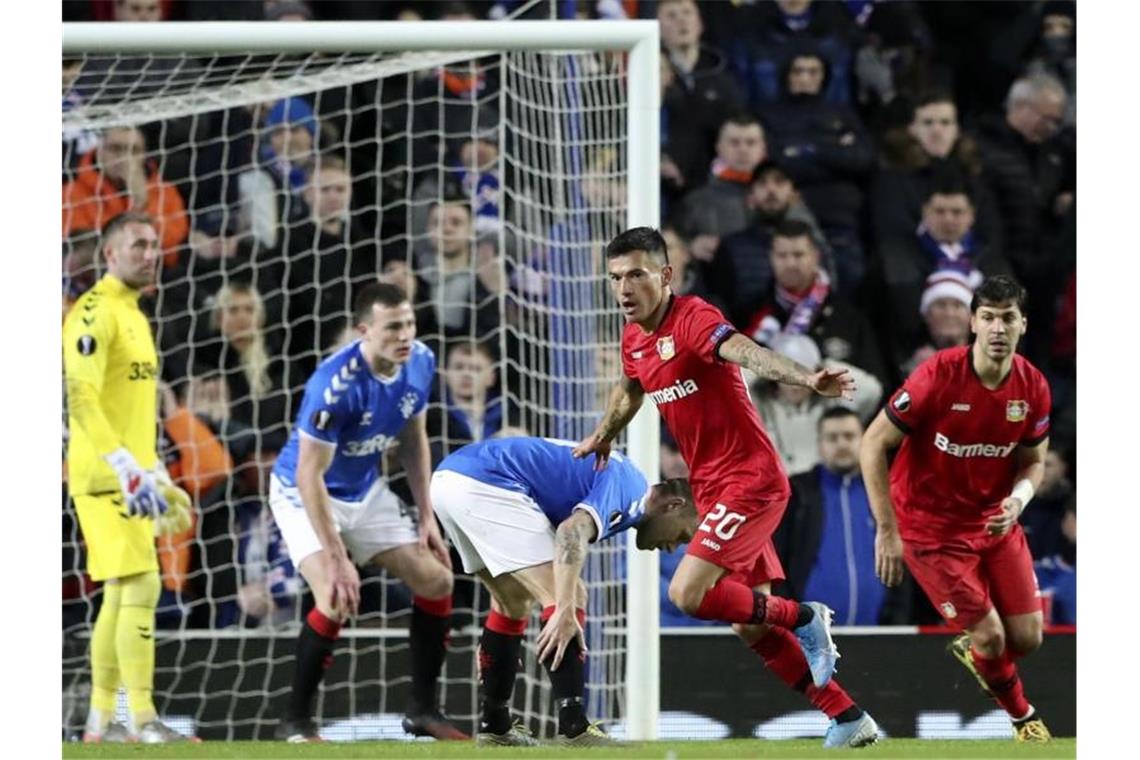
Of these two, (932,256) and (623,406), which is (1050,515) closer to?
(932,256)

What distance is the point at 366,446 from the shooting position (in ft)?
25.6

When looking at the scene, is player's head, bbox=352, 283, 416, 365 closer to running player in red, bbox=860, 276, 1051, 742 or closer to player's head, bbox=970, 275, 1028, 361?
running player in red, bbox=860, 276, 1051, 742

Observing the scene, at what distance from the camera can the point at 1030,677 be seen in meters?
8.61

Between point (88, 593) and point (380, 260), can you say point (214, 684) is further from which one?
point (380, 260)

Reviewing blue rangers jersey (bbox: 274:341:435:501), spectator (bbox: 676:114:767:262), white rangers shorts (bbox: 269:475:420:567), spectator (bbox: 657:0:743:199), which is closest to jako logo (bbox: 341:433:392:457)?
blue rangers jersey (bbox: 274:341:435:501)

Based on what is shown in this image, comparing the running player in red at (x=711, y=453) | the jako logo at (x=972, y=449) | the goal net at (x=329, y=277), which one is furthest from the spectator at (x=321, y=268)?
the jako logo at (x=972, y=449)

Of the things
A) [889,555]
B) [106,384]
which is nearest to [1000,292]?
[889,555]

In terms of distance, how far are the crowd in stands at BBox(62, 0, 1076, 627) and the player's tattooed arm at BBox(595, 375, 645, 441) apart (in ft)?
5.91

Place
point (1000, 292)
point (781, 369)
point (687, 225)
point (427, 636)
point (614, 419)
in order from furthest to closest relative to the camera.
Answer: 1. point (687, 225)
2. point (427, 636)
3. point (1000, 292)
4. point (614, 419)
5. point (781, 369)

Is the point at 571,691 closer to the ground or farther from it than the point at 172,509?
closer to the ground

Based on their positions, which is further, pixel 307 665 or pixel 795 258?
pixel 795 258

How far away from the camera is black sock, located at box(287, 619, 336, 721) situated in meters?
7.68

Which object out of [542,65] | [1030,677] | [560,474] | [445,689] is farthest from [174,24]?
[1030,677]

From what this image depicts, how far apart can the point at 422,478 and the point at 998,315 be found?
8.02 ft
